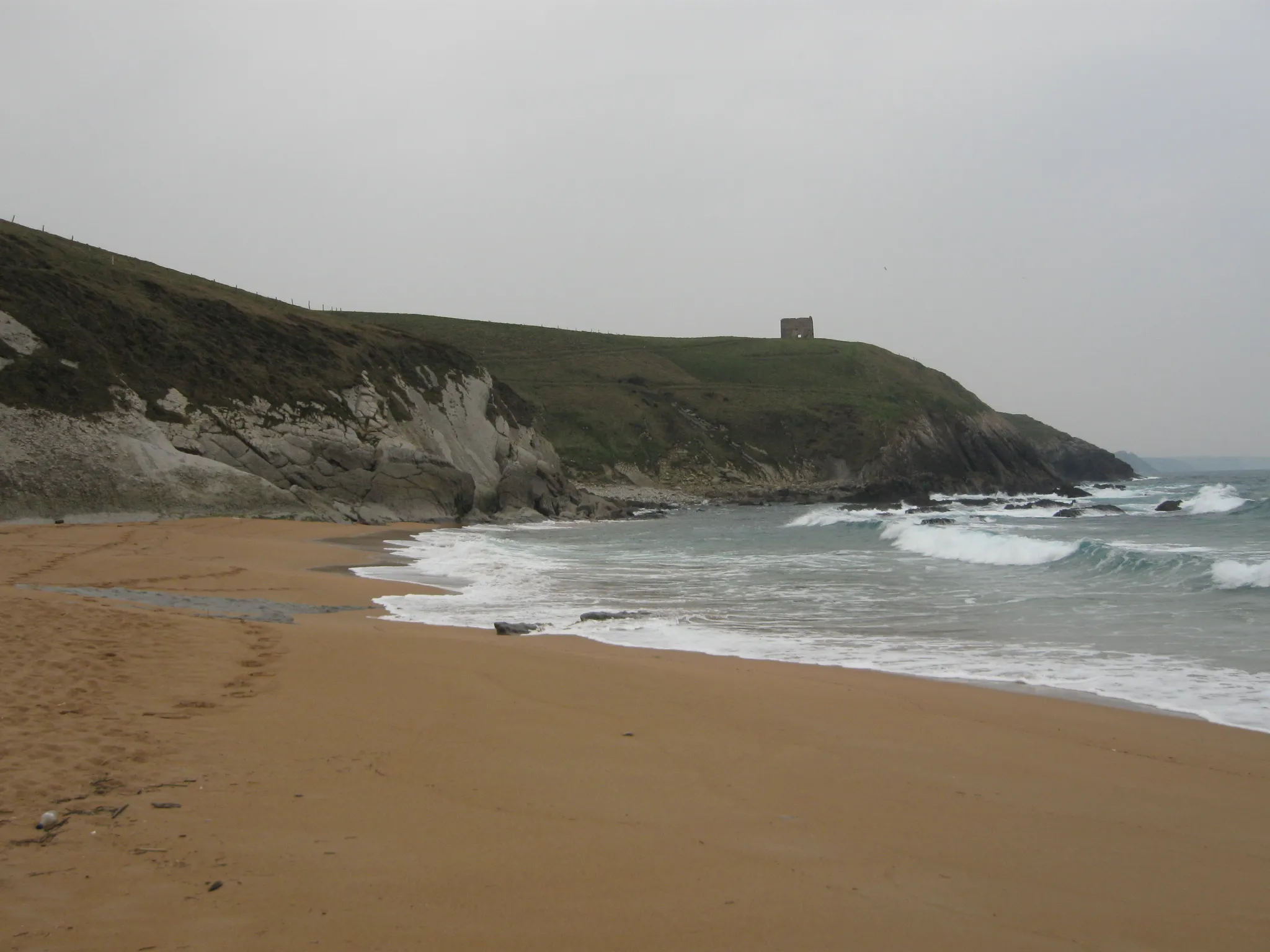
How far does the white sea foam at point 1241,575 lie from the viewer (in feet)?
49.0

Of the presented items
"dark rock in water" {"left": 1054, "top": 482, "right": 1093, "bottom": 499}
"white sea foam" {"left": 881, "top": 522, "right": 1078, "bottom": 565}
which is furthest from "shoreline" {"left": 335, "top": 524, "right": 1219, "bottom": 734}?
"dark rock in water" {"left": 1054, "top": 482, "right": 1093, "bottom": 499}

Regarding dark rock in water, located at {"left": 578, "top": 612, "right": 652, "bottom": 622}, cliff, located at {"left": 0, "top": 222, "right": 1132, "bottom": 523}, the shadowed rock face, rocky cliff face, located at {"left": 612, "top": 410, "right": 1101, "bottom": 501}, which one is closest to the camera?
dark rock in water, located at {"left": 578, "top": 612, "right": 652, "bottom": 622}

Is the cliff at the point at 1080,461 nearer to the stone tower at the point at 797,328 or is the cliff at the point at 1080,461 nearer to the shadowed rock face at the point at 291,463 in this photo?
the stone tower at the point at 797,328

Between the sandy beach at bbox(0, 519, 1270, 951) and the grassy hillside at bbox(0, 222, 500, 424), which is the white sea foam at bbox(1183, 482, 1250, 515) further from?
the sandy beach at bbox(0, 519, 1270, 951)

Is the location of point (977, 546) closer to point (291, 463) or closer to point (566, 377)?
point (291, 463)

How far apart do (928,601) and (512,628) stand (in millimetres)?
7517

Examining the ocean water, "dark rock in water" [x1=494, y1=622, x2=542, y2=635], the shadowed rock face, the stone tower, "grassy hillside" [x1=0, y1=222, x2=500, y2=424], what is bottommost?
the ocean water

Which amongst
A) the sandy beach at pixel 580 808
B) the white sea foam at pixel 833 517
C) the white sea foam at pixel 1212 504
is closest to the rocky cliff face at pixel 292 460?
the white sea foam at pixel 833 517

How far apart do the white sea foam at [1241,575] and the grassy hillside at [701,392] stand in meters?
53.4

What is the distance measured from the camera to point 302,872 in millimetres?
3496

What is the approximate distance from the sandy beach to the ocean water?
1.77m

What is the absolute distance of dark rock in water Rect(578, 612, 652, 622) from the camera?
1205cm

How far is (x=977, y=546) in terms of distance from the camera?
24.1 meters

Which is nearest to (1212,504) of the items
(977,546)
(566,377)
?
(977,546)
